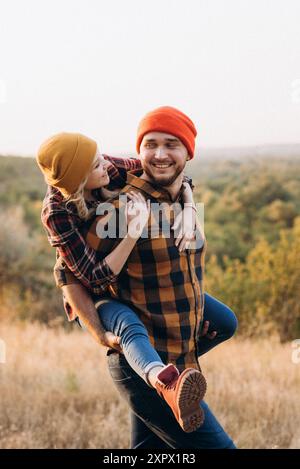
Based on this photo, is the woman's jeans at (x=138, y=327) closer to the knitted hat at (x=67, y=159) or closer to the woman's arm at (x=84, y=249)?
the woman's arm at (x=84, y=249)

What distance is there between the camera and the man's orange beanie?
2.72 metres

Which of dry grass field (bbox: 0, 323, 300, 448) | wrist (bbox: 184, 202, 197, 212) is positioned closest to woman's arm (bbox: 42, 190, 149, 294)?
wrist (bbox: 184, 202, 197, 212)

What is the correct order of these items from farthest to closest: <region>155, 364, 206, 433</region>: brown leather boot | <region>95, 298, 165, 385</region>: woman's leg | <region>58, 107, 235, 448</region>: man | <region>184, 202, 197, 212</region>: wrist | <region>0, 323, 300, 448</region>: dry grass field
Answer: <region>0, 323, 300, 448</region>: dry grass field → <region>184, 202, 197, 212</region>: wrist → <region>58, 107, 235, 448</region>: man → <region>95, 298, 165, 385</region>: woman's leg → <region>155, 364, 206, 433</region>: brown leather boot

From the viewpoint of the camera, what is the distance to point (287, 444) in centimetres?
485

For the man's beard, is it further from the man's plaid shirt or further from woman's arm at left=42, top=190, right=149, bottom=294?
woman's arm at left=42, top=190, right=149, bottom=294

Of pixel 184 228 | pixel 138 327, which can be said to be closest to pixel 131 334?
pixel 138 327

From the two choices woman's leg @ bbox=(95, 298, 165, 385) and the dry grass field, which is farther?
the dry grass field

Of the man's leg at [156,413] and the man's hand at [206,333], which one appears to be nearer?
the man's leg at [156,413]

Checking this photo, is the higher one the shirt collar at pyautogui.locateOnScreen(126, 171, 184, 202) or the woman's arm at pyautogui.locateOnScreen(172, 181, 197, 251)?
the shirt collar at pyautogui.locateOnScreen(126, 171, 184, 202)

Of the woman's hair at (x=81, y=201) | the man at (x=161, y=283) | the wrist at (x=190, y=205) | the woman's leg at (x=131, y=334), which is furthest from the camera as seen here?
the wrist at (x=190, y=205)

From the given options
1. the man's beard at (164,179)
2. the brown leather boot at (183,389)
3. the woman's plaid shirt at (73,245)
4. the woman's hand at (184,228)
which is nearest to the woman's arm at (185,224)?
the woman's hand at (184,228)

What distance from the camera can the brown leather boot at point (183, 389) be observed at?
2361 millimetres

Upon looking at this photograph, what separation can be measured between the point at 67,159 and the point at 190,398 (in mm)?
935

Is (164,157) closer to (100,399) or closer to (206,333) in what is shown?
(206,333)
